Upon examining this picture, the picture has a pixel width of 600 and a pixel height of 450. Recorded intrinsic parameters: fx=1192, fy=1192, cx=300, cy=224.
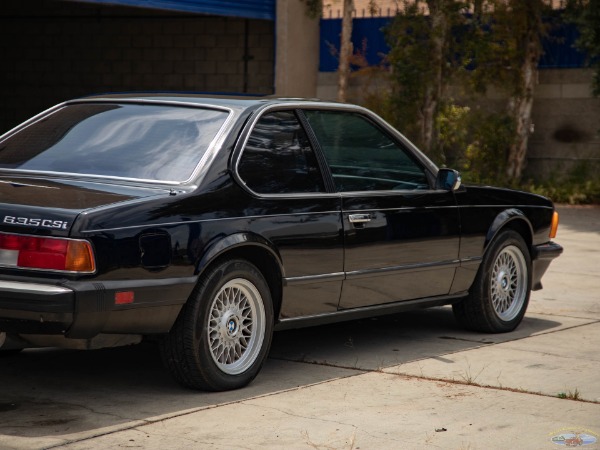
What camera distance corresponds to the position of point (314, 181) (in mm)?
6617

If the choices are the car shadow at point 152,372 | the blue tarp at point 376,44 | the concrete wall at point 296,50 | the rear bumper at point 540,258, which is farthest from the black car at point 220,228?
the concrete wall at point 296,50

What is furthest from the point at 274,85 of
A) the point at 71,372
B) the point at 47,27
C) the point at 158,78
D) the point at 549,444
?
the point at 549,444

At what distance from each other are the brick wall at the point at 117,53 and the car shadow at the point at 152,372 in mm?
15484

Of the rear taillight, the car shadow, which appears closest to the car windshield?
the rear taillight

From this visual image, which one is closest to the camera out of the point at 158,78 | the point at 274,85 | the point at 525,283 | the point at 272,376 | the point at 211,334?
the point at 211,334

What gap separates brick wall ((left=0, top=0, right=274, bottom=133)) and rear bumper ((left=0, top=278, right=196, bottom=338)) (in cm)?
1778

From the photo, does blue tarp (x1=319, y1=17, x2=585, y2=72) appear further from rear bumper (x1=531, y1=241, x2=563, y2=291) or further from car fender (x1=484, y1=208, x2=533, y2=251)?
car fender (x1=484, y1=208, x2=533, y2=251)

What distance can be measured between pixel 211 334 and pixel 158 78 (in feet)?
62.9

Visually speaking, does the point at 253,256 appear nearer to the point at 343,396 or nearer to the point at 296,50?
the point at 343,396

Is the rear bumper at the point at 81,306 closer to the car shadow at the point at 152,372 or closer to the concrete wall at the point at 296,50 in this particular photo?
the car shadow at the point at 152,372

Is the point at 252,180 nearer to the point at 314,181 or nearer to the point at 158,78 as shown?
the point at 314,181

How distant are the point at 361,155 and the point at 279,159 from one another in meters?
0.77

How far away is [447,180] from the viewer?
7.44 meters

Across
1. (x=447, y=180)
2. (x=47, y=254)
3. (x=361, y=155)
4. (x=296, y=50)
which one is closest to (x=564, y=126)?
(x=296, y=50)
